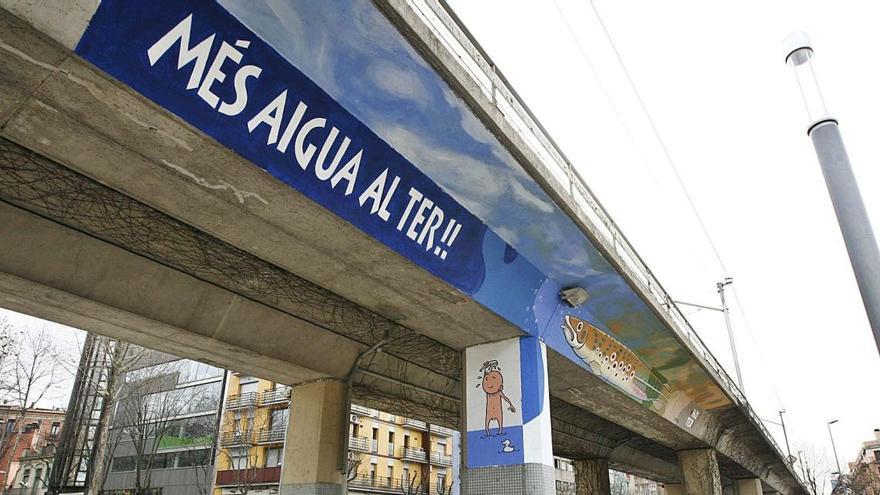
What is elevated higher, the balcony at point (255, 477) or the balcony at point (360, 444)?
the balcony at point (360, 444)

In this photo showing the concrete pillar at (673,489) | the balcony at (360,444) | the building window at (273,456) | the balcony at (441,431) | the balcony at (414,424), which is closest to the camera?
the concrete pillar at (673,489)

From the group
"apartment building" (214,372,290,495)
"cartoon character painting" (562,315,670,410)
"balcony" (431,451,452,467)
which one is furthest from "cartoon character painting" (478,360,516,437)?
"balcony" (431,451,452,467)

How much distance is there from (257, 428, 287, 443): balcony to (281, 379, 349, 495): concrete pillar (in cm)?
2841

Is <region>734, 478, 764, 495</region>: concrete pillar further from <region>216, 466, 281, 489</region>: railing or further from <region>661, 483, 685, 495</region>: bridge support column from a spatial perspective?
<region>216, 466, 281, 489</region>: railing

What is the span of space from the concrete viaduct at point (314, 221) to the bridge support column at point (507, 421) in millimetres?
34

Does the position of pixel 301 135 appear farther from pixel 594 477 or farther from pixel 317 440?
pixel 594 477

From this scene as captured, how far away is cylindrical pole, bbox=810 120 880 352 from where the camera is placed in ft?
20.5

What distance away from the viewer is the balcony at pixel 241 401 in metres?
38.8

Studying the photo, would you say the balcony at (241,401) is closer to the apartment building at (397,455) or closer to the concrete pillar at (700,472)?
the apartment building at (397,455)

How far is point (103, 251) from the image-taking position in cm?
770

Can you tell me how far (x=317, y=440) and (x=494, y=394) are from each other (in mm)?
3654

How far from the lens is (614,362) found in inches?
490

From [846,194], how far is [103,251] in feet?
30.3

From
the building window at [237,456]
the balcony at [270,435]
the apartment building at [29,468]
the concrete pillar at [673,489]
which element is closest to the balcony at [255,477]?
the building window at [237,456]
